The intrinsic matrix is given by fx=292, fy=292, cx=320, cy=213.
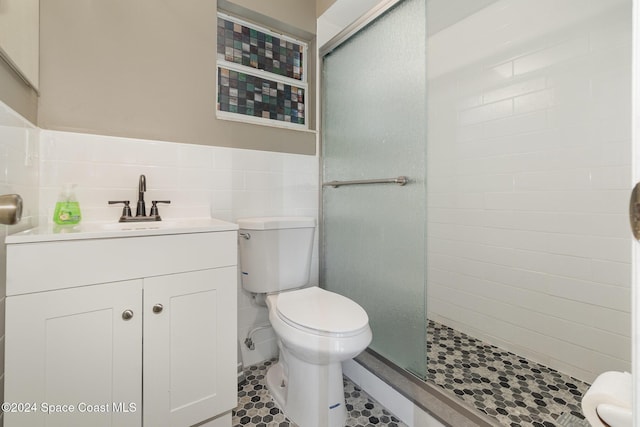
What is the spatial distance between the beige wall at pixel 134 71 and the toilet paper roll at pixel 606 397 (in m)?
1.59

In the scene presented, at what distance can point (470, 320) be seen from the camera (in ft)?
6.45

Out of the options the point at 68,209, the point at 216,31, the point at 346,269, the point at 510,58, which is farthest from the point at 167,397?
the point at 510,58

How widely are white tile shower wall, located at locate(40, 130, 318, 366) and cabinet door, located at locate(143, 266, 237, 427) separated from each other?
47 cm

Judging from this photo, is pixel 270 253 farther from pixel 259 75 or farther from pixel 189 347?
pixel 259 75

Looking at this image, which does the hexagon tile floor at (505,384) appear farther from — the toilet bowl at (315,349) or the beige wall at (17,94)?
the beige wall at (17,94)

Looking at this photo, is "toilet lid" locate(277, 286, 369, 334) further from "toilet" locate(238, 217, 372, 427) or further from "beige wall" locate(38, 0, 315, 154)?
"beige wall" locate(38, 0, 315, 154)

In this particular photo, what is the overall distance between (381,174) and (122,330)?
121 cm

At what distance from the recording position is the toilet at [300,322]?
108cm

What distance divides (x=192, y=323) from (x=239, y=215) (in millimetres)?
666

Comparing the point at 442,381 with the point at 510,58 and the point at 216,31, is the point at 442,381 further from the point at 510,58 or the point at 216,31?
the point at 216,31

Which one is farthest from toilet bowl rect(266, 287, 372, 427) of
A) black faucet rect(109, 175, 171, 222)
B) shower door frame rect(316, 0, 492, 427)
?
black faucet rect(109, 175, 171, 222)

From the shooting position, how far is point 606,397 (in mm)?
433

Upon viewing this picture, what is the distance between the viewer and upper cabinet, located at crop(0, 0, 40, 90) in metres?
0.84

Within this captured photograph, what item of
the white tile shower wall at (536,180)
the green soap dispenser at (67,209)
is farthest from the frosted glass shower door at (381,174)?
the green soap dispenser at (67,209)
